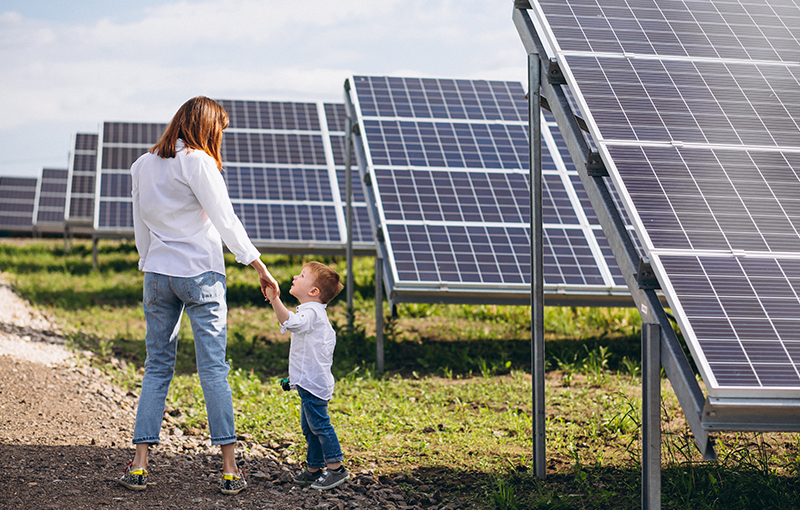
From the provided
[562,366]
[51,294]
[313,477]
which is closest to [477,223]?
[562,366]

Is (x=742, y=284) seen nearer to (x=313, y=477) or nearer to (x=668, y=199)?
(x=668, y=199)

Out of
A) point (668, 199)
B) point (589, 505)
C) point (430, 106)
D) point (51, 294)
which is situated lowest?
point (589, 505)

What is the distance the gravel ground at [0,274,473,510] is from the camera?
4.07 metres

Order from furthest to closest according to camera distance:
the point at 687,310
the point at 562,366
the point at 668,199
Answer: the point at 562,366
the point at 668,199
the point at 687,310

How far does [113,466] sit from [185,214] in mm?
1788

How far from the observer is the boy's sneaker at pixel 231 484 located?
4.22m

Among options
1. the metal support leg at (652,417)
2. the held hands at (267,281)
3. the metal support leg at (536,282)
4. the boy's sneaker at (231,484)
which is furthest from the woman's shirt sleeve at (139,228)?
the metal support leg at (652,417)

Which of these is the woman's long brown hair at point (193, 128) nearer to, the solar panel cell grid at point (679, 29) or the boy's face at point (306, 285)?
the boy's face at point (306, 285)

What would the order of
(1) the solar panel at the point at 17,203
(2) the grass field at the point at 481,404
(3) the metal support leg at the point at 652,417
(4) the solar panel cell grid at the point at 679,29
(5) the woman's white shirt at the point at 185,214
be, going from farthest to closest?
(1) the solar panel at the point at 17,203
(4) the solar panel cell grid at the point at 679,29
(2) the grass field at the point at 481,404
(5) the woman's white shirt at the point at 185,214
(3) the metal support leg at the point at 652,417

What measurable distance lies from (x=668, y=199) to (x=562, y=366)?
14.6ft

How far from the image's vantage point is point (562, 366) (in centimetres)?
792

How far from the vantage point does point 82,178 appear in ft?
72.7

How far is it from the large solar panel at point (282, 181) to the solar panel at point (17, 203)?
22.3 m

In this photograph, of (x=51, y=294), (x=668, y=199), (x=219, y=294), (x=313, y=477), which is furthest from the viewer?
(x=51, y=294)
